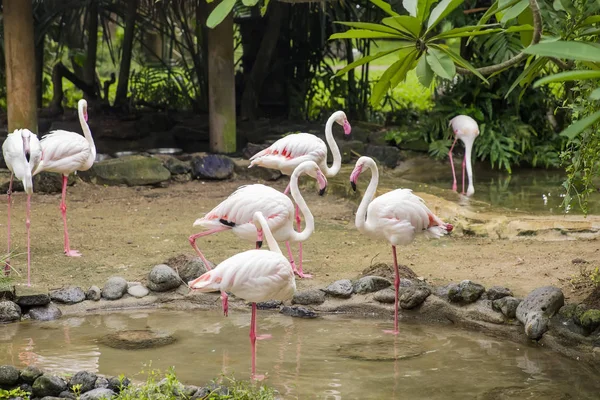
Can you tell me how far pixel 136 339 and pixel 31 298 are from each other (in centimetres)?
95

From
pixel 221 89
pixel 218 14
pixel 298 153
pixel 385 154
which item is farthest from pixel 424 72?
pixel 385 154

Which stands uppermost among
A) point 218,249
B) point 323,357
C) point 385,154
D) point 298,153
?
point 298,153

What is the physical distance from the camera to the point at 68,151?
7.94m

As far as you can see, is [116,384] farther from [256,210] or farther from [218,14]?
[218,14]

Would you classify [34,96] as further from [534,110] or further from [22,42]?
[534,110]

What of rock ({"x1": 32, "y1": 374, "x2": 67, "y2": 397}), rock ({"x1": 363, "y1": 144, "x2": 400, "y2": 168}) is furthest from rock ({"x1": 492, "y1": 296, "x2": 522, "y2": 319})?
rock ({"x1": 363, "y1": 144, "x2": 400, "y2": 168})

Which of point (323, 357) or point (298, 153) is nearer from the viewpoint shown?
point (323, 357)

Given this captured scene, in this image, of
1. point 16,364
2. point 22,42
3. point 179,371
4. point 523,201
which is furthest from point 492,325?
point 22,42

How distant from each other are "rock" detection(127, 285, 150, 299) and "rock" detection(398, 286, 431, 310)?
6.26ft

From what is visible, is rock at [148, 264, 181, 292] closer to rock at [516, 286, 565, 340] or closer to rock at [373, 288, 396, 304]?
rock at [373, 288, 396, 304]

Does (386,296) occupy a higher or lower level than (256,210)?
lower

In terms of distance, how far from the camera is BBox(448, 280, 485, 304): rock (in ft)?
20.3

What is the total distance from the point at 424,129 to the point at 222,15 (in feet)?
29.9

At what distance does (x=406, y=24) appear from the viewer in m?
3.77
